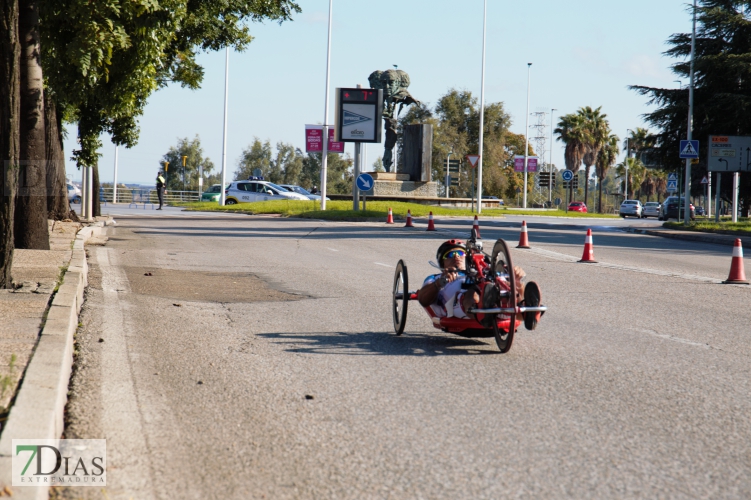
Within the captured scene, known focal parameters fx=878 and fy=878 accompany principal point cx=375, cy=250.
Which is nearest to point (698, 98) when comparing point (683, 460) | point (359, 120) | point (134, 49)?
point (359, 120)

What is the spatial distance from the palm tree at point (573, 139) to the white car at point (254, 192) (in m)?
44.6

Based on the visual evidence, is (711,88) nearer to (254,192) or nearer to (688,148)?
(688,148)

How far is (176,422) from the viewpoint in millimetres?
4914

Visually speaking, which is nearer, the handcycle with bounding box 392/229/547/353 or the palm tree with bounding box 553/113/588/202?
the handcycle with bounding box 392/229/547/353

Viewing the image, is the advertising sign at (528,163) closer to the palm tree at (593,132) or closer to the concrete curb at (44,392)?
the palm tree at (593,132)

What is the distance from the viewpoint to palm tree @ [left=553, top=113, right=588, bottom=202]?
8912 centimetres

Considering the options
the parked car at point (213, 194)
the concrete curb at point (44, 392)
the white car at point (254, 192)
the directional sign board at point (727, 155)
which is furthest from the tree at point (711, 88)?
the concrete curb at point (44, 392)

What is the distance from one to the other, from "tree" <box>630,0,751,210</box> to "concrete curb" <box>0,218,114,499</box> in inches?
1551

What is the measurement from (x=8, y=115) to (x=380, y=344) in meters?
4.83

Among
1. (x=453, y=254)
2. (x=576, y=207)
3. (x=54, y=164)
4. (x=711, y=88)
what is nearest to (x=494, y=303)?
(x=453, y=254)

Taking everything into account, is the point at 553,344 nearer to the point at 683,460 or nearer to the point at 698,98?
the point at 683,460

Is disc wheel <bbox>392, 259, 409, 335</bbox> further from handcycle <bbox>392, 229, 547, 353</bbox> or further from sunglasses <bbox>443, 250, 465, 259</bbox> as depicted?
sunglasses <bbox>443, 250, 465, 259</bbox>

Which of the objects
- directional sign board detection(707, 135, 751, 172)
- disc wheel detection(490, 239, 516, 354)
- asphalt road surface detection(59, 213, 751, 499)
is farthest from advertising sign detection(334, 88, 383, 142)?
disc wheel detection(490, 239, 516, 354)

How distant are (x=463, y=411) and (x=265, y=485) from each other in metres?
1.60
